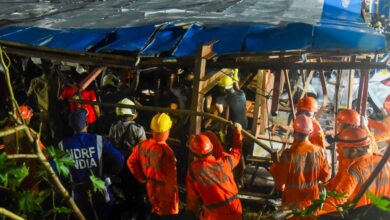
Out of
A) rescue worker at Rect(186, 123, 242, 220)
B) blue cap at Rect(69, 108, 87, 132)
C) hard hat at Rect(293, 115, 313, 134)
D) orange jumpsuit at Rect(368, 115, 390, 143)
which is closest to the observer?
rescue worker at Rect(186, 123, 242, 220)

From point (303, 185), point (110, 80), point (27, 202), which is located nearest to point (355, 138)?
point (303, 185)

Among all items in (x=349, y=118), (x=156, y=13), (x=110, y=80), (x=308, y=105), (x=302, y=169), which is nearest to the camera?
(x=302, y=169)

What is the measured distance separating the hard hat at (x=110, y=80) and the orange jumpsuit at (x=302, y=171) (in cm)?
601

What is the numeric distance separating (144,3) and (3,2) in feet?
13.6

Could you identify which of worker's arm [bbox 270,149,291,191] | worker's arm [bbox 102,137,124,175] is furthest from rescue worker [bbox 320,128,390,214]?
worker's arm [bbox 102,137,124,175]

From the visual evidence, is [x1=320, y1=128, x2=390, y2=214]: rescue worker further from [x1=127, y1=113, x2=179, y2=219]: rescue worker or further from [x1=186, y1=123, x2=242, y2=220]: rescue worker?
A: [x1=127, y1=113, x2=179, y2=219]: rescue worker

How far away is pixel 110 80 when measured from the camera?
10.1 m

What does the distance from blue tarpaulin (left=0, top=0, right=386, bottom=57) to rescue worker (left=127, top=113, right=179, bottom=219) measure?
1.07 m

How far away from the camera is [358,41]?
4.56m

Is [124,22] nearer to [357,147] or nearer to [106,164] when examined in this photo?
[106,164]

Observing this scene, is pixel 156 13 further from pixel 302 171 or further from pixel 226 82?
pixel 302 171

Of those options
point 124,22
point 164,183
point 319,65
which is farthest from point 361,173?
point 124,22

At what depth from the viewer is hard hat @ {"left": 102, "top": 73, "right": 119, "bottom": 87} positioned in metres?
9.98

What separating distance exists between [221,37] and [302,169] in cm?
195
